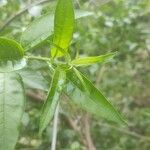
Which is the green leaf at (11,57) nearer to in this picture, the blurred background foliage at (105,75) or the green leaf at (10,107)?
the green leaf at (10,107)

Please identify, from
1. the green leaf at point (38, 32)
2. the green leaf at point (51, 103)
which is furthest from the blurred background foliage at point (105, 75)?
the green leaf at point (51, 103)

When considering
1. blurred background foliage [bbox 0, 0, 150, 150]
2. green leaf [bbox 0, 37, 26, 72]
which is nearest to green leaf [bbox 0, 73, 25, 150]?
green leaf [bbox 0, 37, 26, 72]

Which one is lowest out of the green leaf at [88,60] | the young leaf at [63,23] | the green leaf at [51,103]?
the green leaf at [51,103]

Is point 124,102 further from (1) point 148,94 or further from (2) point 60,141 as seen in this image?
(2) point 60,141

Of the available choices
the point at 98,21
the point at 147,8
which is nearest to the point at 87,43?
the point at 98,21

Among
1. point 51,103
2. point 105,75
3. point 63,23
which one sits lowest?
point 51,103

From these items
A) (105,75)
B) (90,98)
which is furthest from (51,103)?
(105,75)

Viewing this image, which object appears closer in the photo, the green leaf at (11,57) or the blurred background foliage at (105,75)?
the green leaf at (11,57)

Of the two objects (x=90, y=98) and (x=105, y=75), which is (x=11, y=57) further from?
(x=105, y=75)
